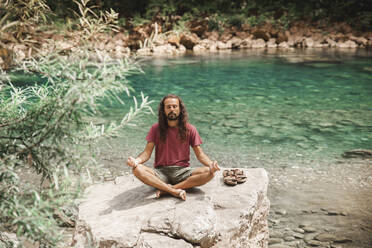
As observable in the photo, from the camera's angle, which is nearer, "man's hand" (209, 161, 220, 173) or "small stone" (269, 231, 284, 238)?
"man's hand" (209, 161, 220, 173)

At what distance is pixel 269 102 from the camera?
A: 10883 millimetres

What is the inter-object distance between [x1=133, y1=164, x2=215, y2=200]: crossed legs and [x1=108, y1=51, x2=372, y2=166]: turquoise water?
2.90 metres

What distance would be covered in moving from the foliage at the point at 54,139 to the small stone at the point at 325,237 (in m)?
3.25

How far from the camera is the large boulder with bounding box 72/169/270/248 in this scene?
2.97 metres

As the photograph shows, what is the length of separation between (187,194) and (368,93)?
10222mm

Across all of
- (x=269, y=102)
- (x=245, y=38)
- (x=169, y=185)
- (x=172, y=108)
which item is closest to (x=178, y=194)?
(x=169, y=185)

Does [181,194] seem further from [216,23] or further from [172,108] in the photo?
[216,23]

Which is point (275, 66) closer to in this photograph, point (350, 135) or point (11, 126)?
point (350, 135)

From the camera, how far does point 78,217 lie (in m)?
3.38

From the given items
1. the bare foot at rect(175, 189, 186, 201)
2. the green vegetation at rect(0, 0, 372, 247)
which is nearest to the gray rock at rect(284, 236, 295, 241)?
the bare foot at rect(175, 189, 186, 201)

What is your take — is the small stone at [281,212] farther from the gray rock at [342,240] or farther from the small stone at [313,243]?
the gray rock at [342,240]

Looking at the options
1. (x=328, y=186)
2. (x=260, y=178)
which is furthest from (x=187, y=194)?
(x=328, y=186)

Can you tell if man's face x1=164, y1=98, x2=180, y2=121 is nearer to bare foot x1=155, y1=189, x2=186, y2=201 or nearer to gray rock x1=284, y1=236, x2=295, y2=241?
bare foot x1=155, y1=189, x2=186, y2=201

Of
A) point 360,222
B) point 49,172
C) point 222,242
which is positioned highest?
point 49,172
